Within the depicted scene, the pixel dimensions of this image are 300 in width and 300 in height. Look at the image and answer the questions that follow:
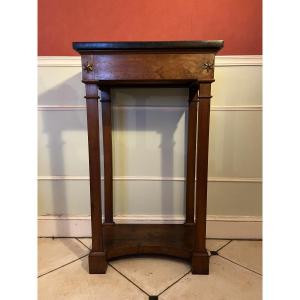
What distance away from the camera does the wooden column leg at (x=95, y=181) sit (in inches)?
34.2

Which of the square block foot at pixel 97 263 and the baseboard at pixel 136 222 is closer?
the square block foot at pixel 97 263

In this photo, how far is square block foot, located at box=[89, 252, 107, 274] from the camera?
958mm

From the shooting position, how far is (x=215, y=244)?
121 centimetres

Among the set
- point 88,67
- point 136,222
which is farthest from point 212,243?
point 88,67

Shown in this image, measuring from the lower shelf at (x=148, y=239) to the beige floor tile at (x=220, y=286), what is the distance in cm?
11

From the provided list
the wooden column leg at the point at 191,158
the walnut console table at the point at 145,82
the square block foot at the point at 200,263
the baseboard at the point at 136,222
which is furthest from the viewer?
the baseboard at the point at 136,222

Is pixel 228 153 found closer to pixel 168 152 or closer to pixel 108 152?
pixel 168 152

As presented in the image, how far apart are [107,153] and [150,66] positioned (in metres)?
0.51

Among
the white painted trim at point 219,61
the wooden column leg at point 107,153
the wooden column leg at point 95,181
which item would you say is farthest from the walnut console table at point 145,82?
the white painted trim at point 219,61

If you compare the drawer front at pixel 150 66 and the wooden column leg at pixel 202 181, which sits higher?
the drawer front at pixel 150 66

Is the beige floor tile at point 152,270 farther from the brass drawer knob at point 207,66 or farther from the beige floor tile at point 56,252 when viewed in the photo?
the brass drawer knob at point 207,66
